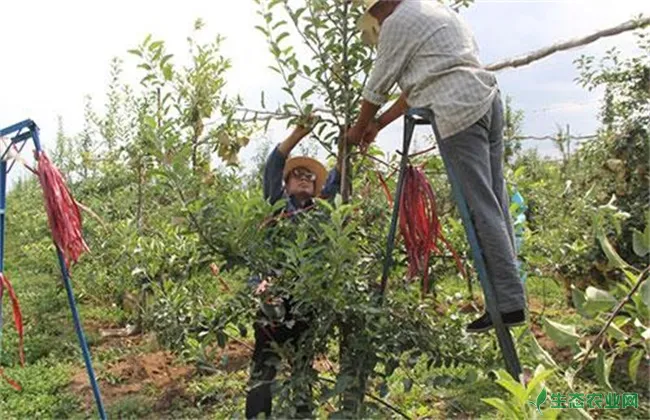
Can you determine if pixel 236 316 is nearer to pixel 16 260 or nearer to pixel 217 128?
pixel 217 128

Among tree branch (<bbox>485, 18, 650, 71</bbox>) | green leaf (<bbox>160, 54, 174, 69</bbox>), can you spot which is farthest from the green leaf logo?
tree branch (<bbox>485, 18, 650, 71</bbox>)

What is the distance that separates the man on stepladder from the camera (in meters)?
1.91

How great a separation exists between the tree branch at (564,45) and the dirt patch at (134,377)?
9.68 feet

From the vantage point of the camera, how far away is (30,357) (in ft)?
16.8

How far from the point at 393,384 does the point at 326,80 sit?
7.27 ft

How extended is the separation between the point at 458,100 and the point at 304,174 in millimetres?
1159

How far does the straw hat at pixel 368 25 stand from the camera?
2139 millimetres

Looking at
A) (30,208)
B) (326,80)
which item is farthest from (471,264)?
(30,208)

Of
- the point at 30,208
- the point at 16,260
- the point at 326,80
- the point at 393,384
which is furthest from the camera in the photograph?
the point at 30,208

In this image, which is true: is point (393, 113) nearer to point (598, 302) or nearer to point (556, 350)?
point (598, 302)

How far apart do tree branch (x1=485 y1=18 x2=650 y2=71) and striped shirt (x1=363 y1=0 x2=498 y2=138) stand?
727mm

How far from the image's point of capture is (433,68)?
2008 mm

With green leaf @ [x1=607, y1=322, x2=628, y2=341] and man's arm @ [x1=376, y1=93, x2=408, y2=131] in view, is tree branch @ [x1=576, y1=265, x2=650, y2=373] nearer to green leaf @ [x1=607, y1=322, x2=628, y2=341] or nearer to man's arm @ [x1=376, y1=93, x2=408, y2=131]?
green leaf @ [x1=607, y1=322, x2=628, y2=341]

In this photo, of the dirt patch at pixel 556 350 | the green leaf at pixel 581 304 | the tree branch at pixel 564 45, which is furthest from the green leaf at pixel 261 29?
the dirt patch at pixel 556 350
